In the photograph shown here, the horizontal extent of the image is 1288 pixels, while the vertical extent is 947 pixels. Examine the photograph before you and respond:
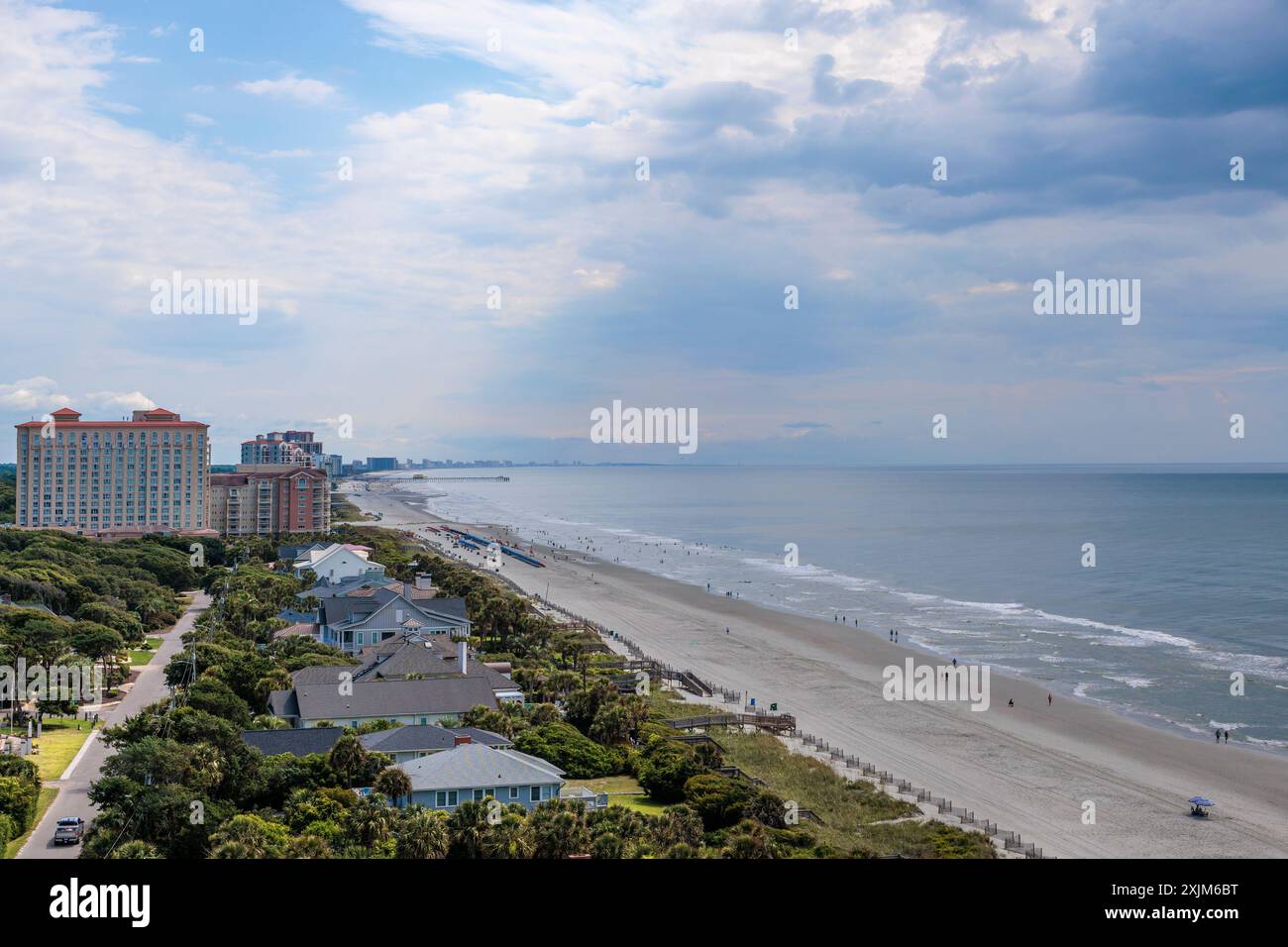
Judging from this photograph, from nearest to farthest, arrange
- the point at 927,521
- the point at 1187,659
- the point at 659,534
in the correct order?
1. the point at 1187,659
2. the point at 659,534
3. the point at 927,521

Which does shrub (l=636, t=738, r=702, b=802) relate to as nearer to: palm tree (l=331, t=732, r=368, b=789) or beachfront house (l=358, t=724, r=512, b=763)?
beachfront house (l=358, t=724, r=512, b=763)

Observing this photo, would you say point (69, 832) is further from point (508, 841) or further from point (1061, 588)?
point (1061, 588)

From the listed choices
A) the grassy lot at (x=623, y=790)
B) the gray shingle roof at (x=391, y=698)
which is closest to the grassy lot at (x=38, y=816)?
the gray shingle roof at (x=391, y=698)

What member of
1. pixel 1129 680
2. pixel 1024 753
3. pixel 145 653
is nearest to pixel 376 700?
pixel 1024 753

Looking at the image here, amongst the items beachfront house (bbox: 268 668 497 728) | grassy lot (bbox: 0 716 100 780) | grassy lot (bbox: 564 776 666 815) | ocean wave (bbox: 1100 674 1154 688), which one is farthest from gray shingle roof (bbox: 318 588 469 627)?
ocean wave (bbox: 1100 674 1154 688)
